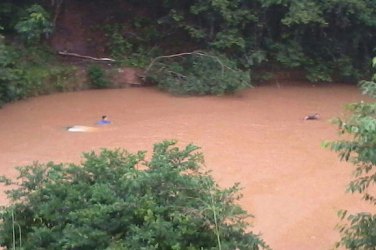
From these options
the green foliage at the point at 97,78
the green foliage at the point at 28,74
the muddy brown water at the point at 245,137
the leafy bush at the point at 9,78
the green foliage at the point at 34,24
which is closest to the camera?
the muddy brown water at the point at 245,137

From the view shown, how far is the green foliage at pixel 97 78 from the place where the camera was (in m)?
12.2

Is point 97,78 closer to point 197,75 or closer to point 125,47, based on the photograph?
point 125,47

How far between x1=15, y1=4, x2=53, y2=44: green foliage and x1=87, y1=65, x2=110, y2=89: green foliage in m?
1.07

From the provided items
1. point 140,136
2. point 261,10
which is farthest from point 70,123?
point 261,10

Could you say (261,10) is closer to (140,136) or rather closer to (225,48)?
(225,48)

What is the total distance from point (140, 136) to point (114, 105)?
1967 mm

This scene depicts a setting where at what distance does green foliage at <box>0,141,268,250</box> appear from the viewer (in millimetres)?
4102

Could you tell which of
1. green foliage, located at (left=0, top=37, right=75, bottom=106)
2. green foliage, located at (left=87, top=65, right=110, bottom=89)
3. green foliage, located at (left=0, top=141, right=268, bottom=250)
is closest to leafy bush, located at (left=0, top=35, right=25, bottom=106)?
green foliage, located at (left=0, top=37, right=75, bottom=106)

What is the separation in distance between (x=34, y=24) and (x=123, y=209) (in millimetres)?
8274

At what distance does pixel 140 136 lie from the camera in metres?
9.31

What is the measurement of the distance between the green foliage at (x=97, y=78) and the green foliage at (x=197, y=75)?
0.84 meters

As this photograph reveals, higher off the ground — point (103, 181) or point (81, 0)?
point (81, 0)

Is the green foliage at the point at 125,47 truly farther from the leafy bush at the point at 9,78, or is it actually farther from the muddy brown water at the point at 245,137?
the leafy bush at the point at 9,78

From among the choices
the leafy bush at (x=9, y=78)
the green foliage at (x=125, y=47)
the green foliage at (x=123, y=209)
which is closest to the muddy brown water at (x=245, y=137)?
the leafy bush at (x=9, y=78)
